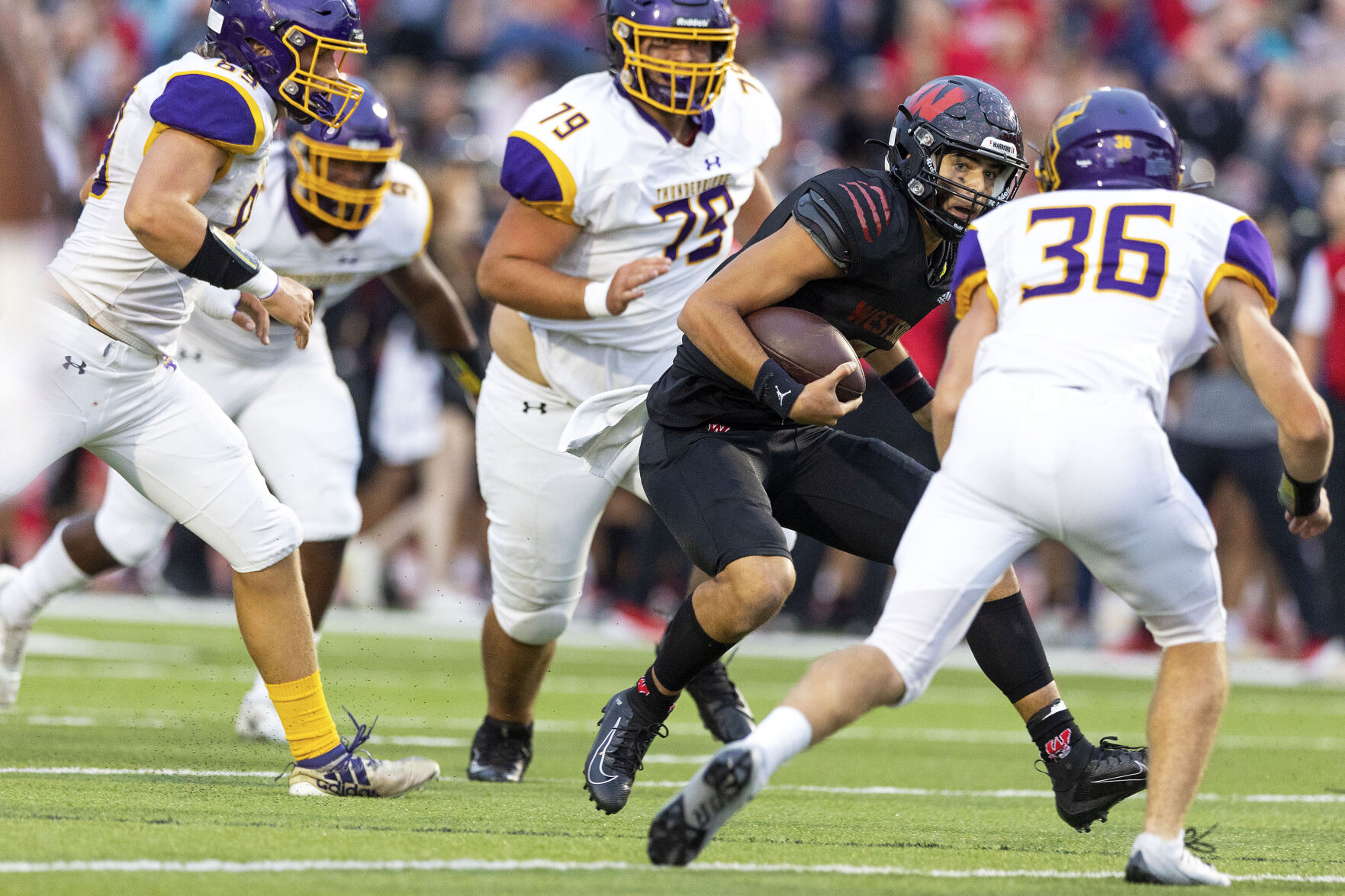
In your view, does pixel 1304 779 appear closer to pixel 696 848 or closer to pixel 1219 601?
pixel 1219 601

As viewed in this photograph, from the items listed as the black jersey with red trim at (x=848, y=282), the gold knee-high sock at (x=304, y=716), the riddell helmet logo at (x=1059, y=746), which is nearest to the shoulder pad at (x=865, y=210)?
the black jersey with red trim at (x=848, y=282)

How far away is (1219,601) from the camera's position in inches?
140

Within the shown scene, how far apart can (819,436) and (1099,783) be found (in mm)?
1106

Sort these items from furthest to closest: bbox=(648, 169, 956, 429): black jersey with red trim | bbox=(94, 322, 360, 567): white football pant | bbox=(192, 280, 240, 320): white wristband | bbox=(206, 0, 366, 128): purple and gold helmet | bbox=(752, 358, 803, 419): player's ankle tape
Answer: bbox=(94, 322, 360, 567): white football pant → bbox=(192, 280, 240, 320): white wristband → bbox=(206, 0, 366, 128): purple and gold helmet → bbox=(648, 169, 956, 429): black jersey with red trim → bbox=(752, 358, 803, 419): player's ankle tape

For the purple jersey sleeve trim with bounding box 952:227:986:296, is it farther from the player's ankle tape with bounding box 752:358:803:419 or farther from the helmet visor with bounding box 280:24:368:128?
the helmet visor with bounding box 280:24:368:128

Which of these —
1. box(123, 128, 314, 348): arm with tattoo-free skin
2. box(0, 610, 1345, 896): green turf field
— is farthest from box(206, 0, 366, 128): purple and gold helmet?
box(0, 610, 1345, 896): green turf field

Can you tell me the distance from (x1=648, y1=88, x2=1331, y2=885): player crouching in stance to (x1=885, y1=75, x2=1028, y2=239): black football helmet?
0.65 metres

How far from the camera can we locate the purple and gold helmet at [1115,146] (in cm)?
363

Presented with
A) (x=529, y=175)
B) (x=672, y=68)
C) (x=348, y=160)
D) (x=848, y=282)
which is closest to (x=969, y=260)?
(x=848, y=282)

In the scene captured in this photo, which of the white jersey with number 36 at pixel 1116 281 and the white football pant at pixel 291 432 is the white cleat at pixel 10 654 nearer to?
the white football pant at pixel 291 432

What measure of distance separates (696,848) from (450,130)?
29.4 ft

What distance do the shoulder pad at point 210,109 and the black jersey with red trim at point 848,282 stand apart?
1.18m

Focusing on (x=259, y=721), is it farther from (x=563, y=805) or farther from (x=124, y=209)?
(x=124, y=209)

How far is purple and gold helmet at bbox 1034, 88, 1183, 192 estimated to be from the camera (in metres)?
3.63
